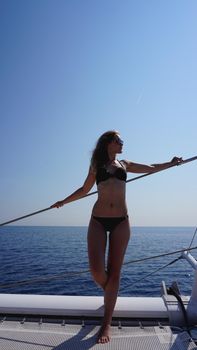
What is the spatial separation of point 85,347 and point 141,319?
0.92 meters

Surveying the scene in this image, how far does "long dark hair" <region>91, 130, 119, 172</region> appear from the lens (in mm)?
4137

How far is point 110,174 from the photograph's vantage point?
12.9 ft

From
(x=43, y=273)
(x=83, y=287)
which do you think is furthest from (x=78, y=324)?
(x=43, y=273)

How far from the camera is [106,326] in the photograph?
11.3 ft

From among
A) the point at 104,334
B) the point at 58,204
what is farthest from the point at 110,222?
the point at 104,334

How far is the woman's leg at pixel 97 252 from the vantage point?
368cm

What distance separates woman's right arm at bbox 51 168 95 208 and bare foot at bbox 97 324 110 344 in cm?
154

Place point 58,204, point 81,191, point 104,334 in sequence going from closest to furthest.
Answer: point 104,334 < point 81,191 < point 58,204

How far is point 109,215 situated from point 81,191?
2.01ft

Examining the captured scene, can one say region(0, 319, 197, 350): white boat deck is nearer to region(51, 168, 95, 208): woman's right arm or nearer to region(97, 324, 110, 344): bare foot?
region(97, 324, 110, 344): bare foot

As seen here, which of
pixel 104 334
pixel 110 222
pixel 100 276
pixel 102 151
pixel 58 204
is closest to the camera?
pixel 104 334

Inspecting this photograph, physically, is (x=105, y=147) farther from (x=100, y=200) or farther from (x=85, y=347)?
(x=85, y=347)

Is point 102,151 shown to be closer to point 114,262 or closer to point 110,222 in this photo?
point 110,222

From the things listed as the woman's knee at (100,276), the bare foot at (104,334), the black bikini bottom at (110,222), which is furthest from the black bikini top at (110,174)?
the bare foot at (104,334)
